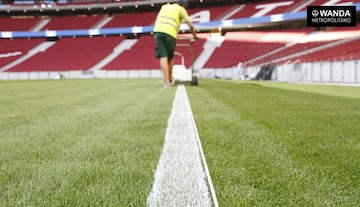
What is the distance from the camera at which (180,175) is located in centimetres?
145

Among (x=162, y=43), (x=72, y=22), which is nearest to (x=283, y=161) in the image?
(x=162, y=43)

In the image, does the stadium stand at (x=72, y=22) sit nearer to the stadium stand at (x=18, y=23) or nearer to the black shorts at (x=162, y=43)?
the stadium stand at (x=18, y=23)

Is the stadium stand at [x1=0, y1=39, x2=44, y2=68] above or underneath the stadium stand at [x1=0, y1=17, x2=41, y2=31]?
underneath

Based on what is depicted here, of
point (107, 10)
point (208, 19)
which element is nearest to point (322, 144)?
point (208, 19)

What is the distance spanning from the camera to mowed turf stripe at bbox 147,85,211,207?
1155 millimetres

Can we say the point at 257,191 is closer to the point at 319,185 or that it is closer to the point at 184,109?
the point at 319,185

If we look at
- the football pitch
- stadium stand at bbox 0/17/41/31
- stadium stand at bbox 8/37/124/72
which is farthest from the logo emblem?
stadium stand at bbox 0/17/41/31

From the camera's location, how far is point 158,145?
79.8 inches

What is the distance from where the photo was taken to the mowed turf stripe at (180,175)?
1.16 metres

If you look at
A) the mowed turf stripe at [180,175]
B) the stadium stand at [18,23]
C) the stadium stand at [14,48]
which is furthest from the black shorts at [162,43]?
the stadium stand at [18,23]

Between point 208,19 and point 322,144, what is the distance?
121ft

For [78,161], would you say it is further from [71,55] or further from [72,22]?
[72,22]

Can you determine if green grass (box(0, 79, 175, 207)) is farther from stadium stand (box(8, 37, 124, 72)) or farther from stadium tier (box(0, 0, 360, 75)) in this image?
stadium stand (box(8, 37, 124, 72))

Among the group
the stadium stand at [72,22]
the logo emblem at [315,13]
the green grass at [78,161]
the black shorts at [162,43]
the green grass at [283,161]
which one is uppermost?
the stadium stand at [72,22]
